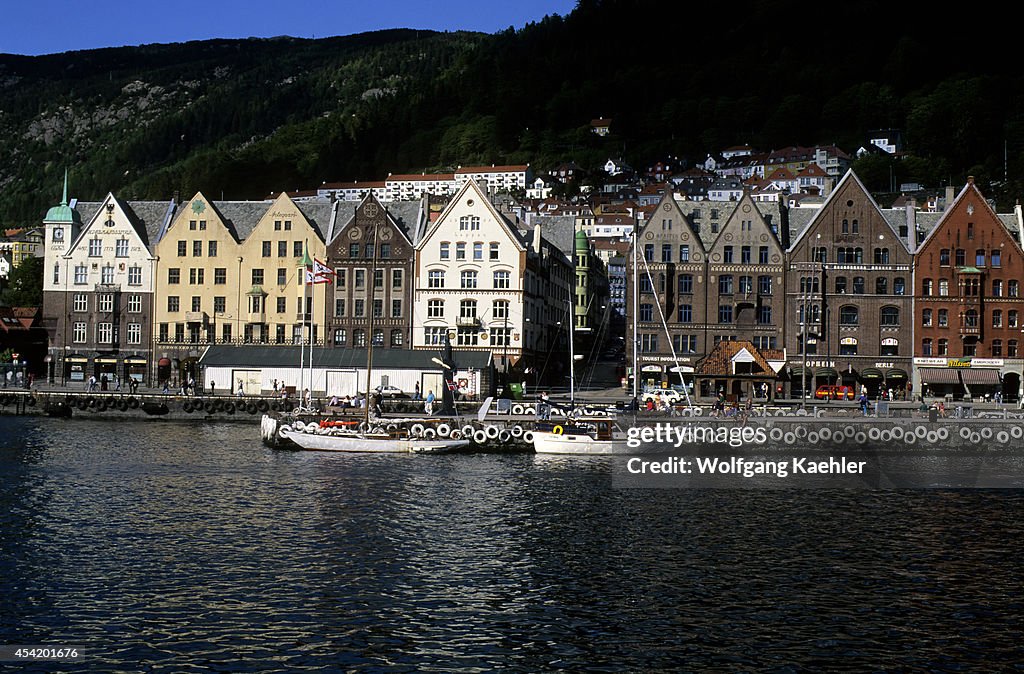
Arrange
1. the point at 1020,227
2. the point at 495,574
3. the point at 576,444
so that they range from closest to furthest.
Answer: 1. the point at 495,574
2. the point at 576,444
3. the point at 1020,227

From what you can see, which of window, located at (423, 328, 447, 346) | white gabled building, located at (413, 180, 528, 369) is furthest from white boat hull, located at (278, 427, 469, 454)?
window, located at (423, 328, 447, 346)

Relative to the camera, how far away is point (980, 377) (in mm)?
111688

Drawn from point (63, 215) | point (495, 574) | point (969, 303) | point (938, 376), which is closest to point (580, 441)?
point (495, 574)

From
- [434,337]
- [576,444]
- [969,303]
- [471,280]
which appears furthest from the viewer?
[471,280]

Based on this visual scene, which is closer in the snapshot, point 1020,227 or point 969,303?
point 969,303

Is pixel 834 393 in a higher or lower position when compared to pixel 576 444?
higher

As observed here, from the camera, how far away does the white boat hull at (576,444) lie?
263ft

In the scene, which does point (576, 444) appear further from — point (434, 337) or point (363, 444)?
point (434, 337)

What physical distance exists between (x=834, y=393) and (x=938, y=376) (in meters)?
11.8

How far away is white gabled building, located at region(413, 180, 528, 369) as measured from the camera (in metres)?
115

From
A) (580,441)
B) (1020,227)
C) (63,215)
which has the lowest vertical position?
(580,441)

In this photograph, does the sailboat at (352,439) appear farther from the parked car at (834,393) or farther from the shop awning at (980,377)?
the shop awning at (980,377)

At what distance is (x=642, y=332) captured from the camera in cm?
11456

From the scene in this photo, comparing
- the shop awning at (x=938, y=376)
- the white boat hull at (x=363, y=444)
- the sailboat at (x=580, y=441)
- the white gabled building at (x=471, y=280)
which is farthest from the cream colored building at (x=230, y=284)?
the shop awning at (x=938, y=376)
